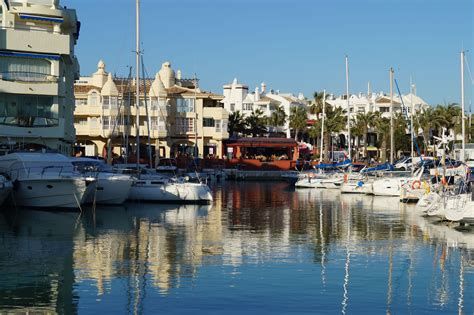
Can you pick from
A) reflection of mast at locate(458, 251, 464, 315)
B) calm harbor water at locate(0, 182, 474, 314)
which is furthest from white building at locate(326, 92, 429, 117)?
reflection of mast at locate(458, 251, 464, 315)

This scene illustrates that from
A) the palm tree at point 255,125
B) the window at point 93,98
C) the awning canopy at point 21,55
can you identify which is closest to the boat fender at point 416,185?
the awning canopy at point 21,55

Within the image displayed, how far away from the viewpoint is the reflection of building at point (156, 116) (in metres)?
101

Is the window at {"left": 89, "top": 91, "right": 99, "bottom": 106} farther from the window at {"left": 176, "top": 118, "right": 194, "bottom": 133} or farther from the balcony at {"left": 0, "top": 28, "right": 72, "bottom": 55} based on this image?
the balcony at {"left": 0, "top": 28, "right": 72, "bottom": 55}

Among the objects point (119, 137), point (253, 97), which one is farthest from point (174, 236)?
point (253, 97)

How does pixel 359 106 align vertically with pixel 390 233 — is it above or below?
above

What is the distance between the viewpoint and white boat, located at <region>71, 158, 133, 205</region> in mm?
48516

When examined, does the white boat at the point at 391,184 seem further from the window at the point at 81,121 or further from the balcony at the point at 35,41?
the window at the point at 81,121

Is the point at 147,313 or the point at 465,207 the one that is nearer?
the point at 147,313

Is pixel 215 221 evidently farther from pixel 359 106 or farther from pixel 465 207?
pixel 359 106

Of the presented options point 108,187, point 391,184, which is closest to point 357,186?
point 391,184

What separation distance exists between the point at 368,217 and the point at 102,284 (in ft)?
84.7

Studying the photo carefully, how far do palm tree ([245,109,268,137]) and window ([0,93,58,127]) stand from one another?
68491 millimetres

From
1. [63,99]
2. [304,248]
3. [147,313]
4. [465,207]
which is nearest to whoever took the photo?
[147,313]

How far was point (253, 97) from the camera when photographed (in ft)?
476
